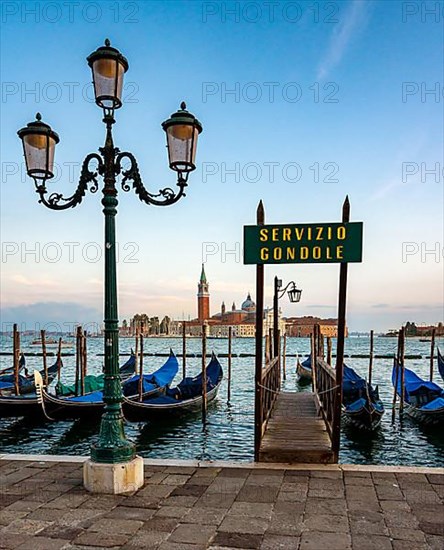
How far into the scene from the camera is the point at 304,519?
3893 millimetres

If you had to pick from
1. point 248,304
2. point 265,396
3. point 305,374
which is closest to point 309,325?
point 248,304

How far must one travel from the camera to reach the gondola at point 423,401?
12141 millimetres

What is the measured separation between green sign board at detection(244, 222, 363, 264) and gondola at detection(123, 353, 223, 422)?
715 cm

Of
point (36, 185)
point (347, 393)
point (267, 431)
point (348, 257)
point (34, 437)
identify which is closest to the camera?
point (36, 185)

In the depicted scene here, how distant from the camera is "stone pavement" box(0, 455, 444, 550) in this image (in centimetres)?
352

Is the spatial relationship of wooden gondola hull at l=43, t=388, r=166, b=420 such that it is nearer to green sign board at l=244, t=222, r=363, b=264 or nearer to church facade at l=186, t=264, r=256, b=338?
green sign board at l=244, t=222, r=363, b=264

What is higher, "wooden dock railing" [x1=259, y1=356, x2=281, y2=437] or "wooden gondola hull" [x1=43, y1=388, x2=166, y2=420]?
"wooden dock railing" [x1=259, y1=356, x2=281, y2=437]

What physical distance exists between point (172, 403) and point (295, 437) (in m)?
6.94

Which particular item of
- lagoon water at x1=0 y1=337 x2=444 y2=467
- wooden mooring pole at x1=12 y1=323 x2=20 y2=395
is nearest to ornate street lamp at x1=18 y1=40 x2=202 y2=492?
lagoon water at x1=0 y1=337 x2=444 y2=467

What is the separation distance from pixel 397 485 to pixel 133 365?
721 inches

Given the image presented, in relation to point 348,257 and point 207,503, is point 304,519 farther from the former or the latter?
point 348,257

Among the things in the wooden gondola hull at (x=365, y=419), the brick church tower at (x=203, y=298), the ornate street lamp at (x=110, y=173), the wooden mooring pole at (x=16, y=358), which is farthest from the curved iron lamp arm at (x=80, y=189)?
the brick church tower at (x=203, y=298)

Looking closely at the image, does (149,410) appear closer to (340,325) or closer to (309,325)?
(340,325)

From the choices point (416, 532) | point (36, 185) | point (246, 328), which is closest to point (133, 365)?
point (36, 185)
